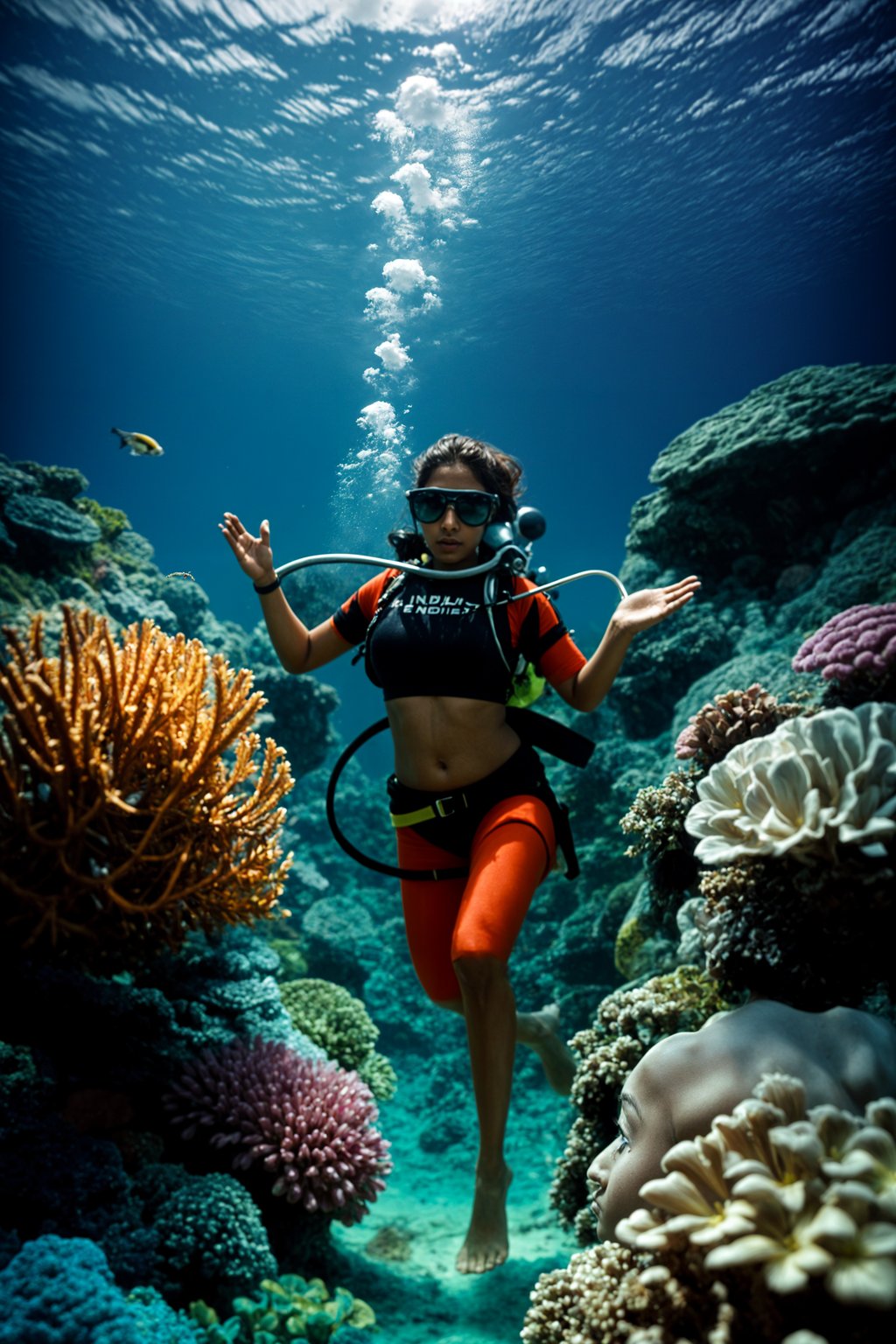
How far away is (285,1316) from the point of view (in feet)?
8.73

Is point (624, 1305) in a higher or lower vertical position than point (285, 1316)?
higher

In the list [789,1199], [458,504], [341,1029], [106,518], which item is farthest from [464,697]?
[106,518]

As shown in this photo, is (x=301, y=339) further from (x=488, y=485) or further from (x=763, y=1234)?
(x=763, y=1234)

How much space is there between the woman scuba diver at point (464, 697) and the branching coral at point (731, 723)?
66 cm

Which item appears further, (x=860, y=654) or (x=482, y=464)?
(x=482, y=464)

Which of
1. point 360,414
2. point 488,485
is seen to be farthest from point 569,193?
point 360,414

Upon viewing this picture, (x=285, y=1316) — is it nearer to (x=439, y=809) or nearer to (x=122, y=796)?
(x=439, y=809)

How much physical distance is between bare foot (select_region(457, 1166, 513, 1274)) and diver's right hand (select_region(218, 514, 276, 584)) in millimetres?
2745

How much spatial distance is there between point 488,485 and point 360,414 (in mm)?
51416

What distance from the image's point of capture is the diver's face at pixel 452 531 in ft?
9.74

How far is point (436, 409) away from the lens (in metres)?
44.3

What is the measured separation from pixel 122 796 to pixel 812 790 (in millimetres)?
2857

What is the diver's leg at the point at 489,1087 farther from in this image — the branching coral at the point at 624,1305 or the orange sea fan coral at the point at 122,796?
the orange sea fan coral at the point at 122,796

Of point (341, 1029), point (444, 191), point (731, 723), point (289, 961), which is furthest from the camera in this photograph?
point (444, 191)
